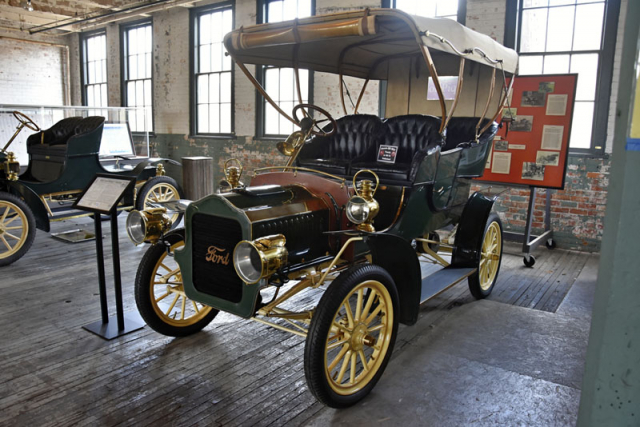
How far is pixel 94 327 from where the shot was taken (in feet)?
10.3

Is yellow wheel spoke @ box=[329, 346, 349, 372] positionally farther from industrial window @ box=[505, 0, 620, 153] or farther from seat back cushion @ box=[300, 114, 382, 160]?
industrial window @ box=[505, 0, 620, 153]

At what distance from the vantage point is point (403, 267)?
274cm

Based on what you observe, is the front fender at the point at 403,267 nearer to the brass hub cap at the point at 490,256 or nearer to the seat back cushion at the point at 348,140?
the brass hub cap at the point at 490,256

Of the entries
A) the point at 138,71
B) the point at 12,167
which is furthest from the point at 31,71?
the point at 12,167

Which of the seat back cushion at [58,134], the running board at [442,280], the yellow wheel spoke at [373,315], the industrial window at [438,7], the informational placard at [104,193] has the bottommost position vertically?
the running board at [442,280]

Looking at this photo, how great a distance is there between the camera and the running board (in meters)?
3.12

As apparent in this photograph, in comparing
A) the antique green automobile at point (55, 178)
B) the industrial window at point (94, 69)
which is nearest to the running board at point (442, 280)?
the antique green automobile at point (55, 178)

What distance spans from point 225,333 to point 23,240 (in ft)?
8.92

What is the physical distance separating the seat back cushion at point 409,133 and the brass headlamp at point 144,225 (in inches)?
78.2

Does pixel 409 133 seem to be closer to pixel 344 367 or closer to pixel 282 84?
pixel 344 367

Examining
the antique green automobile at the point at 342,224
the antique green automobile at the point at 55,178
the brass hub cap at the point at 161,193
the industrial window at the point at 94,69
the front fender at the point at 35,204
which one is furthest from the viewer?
the industrial window at the point at 94,69

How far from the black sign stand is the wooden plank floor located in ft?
0.29

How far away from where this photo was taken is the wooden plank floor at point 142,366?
223 cm

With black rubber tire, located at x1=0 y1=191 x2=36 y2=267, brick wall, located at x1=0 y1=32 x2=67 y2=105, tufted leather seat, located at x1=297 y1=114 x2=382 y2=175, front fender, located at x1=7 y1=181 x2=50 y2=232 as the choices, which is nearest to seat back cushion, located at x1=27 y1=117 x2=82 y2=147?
front fender, located at x1=7 y1=181 x2=50 y2=232
